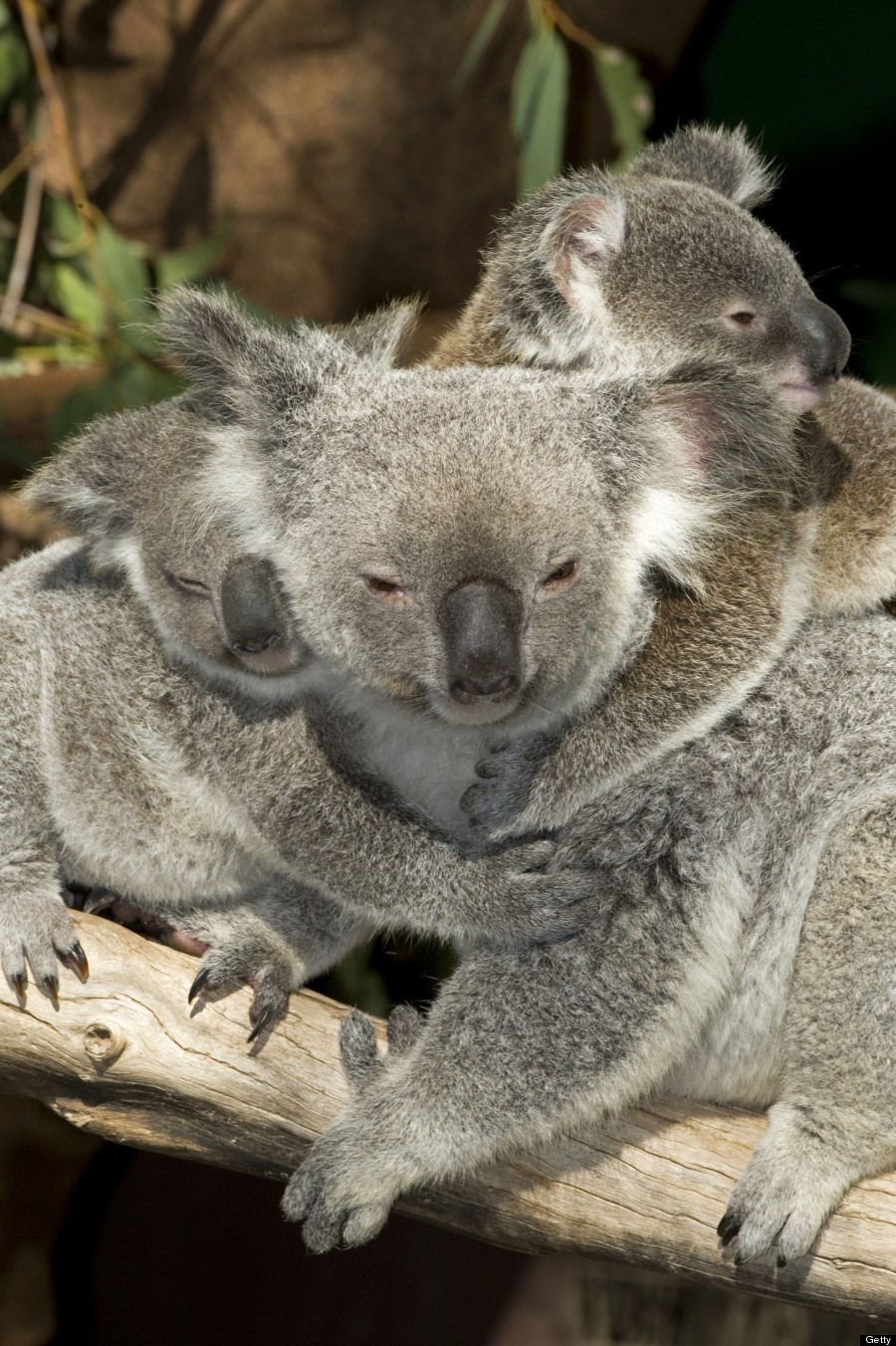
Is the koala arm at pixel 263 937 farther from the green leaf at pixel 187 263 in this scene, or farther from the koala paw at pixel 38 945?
the green leaf at pixel 187 263

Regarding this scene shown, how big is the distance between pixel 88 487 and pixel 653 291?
1.29 m

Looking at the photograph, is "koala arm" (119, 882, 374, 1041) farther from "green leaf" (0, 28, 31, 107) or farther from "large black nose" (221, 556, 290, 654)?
"green leaf" (0, 28, 31, 107)

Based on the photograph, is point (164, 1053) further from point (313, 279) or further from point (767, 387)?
point (313, 279)

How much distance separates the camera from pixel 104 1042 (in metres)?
2.64

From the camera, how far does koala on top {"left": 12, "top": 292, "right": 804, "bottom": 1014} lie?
2229mm

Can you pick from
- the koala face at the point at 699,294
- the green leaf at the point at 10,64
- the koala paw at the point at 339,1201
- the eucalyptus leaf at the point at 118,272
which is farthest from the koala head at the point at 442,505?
the green leaf at the point at 10,64

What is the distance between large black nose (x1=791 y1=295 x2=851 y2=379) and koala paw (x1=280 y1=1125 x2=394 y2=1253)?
180cm

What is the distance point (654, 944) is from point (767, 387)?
1030 millimetres

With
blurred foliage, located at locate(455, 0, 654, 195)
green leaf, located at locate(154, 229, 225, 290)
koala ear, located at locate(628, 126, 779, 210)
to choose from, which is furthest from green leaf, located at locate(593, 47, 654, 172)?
green leaf, located at locate(154, 229, 225, 290)

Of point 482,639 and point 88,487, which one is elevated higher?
point 88,487

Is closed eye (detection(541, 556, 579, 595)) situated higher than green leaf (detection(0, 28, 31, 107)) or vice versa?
green leaf (detection(0, 28, 31, 107))

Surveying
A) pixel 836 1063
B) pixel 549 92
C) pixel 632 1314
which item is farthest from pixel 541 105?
pixel 632 1314

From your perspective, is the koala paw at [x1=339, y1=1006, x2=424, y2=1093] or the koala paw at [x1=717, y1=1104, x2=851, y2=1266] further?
the koala paw at [x1=339, y1=1006, x2=424, y2=1093]

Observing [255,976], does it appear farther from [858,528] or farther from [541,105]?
[541,105]
